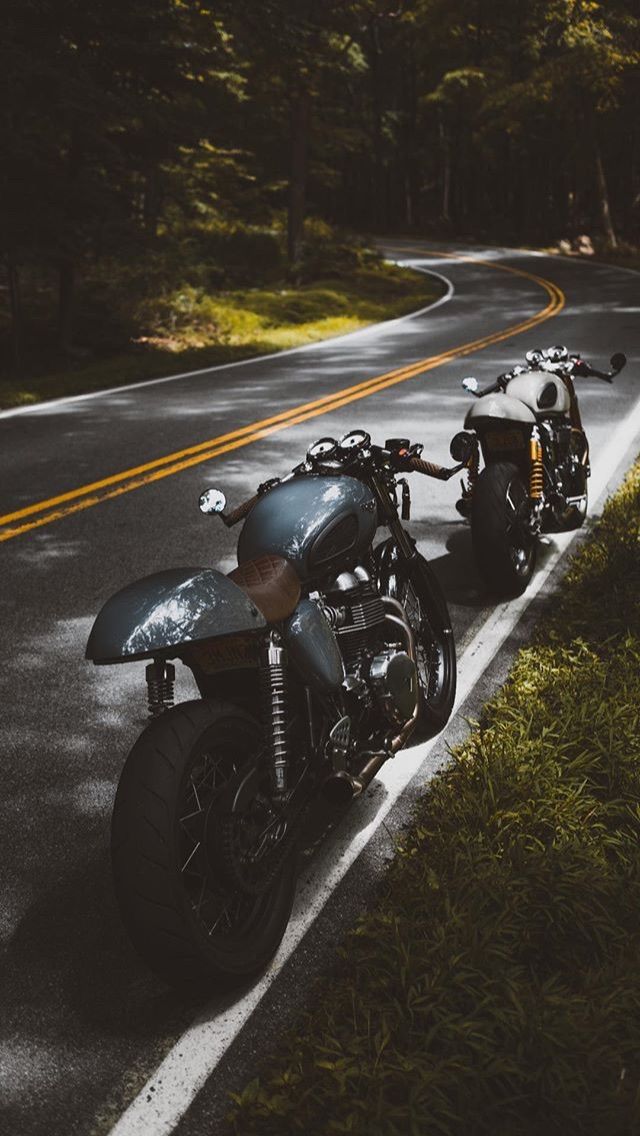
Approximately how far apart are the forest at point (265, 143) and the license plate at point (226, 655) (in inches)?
→ 504

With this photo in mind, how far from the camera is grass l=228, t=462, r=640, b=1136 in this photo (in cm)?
242

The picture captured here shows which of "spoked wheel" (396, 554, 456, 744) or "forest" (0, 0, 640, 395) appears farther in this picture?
"forest" (0, 0, 640, 395)

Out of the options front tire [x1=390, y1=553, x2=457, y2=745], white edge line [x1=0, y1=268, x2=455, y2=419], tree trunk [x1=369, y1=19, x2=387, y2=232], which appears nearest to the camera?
front tire [x1=390, y1=553, x2=457, y2=745]

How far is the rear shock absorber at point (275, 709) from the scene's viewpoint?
3.04 meters

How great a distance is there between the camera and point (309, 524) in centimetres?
344

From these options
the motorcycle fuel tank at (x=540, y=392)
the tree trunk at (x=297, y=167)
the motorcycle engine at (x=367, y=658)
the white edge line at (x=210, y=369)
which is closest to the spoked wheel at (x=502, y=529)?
the motorcycle fuel tank at (x=540, y=392)

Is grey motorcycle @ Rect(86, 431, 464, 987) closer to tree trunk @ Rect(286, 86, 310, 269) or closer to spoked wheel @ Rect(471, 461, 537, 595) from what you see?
spoked wheel @ Rect(471, 461, 537, 595)

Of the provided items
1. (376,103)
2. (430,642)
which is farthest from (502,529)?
(376,103)

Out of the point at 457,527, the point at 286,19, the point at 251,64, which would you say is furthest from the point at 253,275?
the point at 457,527

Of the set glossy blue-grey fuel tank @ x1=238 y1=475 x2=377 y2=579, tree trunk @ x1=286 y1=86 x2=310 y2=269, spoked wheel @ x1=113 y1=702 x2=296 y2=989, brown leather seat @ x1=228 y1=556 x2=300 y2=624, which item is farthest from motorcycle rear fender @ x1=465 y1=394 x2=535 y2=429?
tree trunk @ x1=286 y1=86 x2=310 y2=269

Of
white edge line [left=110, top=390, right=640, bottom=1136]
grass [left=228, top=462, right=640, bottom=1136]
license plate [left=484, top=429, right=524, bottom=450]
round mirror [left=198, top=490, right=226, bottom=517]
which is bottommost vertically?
white edge line [left=110, top=390, right=640, bottom=1136]

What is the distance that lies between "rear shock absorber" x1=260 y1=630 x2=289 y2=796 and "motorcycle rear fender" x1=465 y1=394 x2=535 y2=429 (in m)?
3.35

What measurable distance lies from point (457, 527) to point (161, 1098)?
5144 mm

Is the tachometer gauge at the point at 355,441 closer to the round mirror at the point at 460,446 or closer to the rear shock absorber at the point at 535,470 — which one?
the round mirror at the point at 460,446
